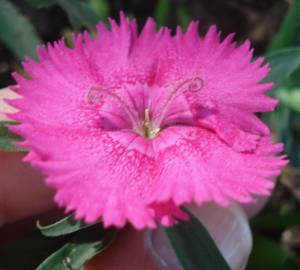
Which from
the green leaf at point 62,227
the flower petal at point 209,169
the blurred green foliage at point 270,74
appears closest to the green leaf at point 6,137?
the blurred green foliage at point 270,74

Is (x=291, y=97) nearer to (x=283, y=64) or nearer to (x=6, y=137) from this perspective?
(x=283, y=64)

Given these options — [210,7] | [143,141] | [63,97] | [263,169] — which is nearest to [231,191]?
[263,169]

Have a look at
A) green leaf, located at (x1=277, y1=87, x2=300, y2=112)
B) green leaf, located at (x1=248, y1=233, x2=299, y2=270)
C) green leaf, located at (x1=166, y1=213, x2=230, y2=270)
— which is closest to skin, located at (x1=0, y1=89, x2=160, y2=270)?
green leaf, located at (x1=166, y1=213, x2=230, y2=270)

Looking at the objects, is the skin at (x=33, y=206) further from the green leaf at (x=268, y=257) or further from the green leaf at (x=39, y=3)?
the green leaf at (x=268, y=257)

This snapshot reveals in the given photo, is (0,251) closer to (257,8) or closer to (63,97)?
(63,97)

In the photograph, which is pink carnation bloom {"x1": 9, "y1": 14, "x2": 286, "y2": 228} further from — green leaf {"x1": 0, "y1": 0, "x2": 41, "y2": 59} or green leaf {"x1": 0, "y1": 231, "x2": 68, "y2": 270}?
green leaf {"x1": 0, "y1": 0, "x2": 41, "y2": 59}
